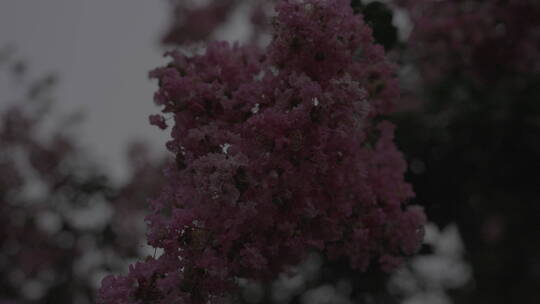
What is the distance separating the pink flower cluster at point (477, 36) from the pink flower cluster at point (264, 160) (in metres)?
0.98

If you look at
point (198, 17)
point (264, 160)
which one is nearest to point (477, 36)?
point (264, 160)

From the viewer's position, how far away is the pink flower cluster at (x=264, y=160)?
3.72ft

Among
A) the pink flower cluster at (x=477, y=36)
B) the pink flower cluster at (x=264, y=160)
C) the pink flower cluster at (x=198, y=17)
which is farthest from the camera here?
the pink flower cluster at (x=198, y=17)

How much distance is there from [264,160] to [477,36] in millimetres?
1503

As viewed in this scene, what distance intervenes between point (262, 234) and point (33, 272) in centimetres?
412

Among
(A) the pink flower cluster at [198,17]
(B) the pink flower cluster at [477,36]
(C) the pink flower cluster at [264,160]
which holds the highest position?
(A) the pink flower cluster at [198,17]

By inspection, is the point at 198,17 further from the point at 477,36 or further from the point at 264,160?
the point at 264,160

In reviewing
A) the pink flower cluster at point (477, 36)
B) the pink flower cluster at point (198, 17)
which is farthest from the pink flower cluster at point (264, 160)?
the pink flower cluster at point (198, 17)

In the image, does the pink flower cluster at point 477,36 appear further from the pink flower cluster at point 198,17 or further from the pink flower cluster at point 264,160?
the pink flower cluster at point 198,17

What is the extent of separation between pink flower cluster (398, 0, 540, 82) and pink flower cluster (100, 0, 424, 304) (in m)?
0.98

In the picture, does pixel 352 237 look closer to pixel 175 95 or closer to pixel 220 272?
pixel 220 272

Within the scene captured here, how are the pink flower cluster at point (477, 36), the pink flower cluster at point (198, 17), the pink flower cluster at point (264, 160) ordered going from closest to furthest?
the pink flower cluster at point (264, 160) < the pink flower cluster at point (477, 36) < the pink flower cluster at point (198, 17)

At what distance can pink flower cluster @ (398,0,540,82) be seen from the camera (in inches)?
85.9

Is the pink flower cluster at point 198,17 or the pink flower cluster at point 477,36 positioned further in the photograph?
the pink flower cluster at point 198,17
